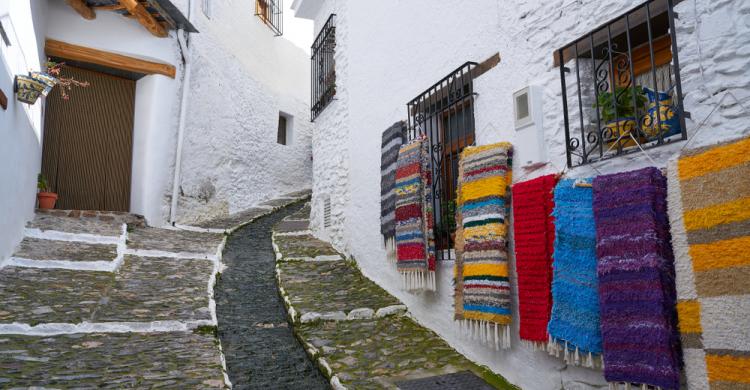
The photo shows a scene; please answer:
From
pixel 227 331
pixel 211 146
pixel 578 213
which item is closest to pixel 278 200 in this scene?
pixel 211 146

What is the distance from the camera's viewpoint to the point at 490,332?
3.35 metres

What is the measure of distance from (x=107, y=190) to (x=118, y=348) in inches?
204

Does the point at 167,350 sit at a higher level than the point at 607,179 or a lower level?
lower

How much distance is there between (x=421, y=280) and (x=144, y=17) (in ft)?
20.4

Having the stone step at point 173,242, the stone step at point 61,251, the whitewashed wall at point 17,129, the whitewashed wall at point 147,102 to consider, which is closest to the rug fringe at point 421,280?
the stone step at point 173,242

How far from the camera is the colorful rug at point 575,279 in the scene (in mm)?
2514

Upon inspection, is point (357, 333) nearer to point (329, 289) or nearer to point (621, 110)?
point (329, 289)

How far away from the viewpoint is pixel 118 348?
11.6 feet

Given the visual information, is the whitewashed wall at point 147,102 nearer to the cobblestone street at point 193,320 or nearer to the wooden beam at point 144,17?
the wooden beam at point 144,17

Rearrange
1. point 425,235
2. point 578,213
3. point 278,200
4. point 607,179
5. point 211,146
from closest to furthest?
point 607,179 < point 578,213 < point 425,235 < point 211,146 < point 278,200

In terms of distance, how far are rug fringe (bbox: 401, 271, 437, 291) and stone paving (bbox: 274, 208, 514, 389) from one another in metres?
0.43

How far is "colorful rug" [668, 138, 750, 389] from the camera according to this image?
1888mm

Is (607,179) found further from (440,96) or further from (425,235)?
(440,96)

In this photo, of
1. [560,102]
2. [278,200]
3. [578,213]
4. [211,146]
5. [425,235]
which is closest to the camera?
[578,213]
